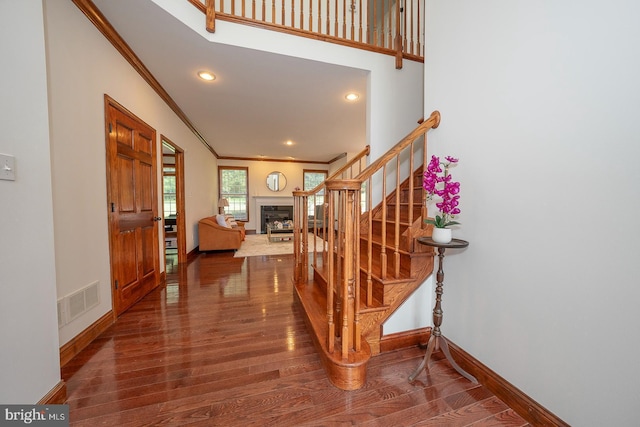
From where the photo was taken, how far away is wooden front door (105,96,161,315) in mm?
2104

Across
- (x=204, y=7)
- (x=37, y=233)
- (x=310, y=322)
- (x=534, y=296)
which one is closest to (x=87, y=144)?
(x=37, y=233)

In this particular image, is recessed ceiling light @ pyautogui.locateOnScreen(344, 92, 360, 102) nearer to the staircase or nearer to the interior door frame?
the staircase

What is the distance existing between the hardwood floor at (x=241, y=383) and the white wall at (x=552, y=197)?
42cm

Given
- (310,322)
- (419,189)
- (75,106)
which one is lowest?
(310,322)

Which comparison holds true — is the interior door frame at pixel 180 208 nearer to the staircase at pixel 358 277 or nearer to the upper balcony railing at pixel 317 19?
the upper balcony railing at pixel 317 19

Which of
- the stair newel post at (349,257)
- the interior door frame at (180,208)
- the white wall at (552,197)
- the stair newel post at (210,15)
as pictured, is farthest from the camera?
the interior door frame at (180,208)

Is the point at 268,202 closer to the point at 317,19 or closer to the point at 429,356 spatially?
the point at 317,19

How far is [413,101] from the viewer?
102 inches

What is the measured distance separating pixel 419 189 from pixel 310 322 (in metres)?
1.73

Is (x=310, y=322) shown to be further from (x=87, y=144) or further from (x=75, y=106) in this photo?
(x=75, y=106)

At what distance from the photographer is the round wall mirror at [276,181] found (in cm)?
777

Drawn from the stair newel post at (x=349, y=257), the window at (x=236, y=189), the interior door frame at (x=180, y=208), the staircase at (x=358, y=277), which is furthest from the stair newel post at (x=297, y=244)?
the window at (x=236, y=189)

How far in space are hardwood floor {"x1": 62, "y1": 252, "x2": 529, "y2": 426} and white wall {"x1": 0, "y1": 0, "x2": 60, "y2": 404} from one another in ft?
1.19

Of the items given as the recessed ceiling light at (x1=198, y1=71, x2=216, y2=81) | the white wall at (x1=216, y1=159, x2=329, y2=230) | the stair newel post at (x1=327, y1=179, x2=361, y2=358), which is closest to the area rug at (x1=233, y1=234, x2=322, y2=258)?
the white wall at (x1=216, y1=159, x2=329, y2=230)
